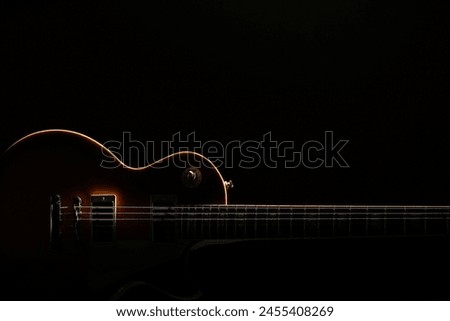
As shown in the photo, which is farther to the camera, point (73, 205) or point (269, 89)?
point (269, 89)

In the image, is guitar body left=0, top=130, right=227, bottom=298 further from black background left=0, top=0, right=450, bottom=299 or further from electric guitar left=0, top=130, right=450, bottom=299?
black background left=0, top=0, right=450, bottom=299

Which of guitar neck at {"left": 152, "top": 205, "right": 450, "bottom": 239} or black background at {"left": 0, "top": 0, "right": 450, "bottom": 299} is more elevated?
black background at {"left": 0, "top": 0, "right": 450, "bottom": 299}

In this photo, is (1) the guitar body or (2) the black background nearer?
(1) the guitar body

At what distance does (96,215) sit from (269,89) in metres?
0.47

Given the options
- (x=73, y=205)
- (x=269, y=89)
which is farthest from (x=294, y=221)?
(x=73, y=205)

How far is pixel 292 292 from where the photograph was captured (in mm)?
1145

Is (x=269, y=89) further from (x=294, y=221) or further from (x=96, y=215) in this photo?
(x=96, y=215)

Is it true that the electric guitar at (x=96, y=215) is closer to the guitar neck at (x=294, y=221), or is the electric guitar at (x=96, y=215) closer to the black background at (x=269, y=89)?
the guitar neck at (x=294, y=221)

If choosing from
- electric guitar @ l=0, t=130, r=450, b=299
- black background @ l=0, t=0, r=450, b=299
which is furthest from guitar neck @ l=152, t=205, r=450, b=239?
black background @ l=0, t=0, r=450, b=299

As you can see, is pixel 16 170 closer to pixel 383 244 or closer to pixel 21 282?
pixel 21 282

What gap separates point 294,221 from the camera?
1.02 meters

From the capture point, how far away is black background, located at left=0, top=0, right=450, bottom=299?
3.78 ft

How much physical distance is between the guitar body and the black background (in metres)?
0.17

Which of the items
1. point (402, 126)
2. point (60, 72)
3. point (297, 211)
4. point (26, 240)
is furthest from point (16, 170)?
point (402, 126)
